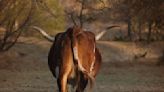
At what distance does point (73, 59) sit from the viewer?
1206 centimetres

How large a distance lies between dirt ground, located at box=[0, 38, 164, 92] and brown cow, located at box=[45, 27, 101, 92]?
37.0ft

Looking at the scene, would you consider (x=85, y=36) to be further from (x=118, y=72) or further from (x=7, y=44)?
(x=7, y=44)

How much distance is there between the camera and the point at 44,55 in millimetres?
36625

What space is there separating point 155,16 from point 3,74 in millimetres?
9143

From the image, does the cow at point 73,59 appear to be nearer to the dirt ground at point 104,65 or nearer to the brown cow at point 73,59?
the brown cow at point 73,59

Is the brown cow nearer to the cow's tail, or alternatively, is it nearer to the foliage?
the cow's tail

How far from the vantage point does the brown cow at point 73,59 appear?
12.0 metres

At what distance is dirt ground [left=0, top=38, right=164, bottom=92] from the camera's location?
27.7m

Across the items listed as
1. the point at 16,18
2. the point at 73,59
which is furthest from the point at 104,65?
the point at 73,59

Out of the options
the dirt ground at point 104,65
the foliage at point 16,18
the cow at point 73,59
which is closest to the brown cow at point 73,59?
Result: the cow at point 73,59

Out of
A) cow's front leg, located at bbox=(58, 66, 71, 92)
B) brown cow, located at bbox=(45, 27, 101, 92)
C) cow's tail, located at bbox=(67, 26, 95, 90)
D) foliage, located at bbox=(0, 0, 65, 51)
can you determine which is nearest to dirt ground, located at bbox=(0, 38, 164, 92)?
foliage, located at bbox=(0, 0, 65, 51)

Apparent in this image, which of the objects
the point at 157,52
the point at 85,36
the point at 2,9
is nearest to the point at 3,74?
the point at 2,9

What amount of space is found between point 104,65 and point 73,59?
24162 mm

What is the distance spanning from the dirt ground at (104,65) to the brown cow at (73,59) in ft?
37.0
